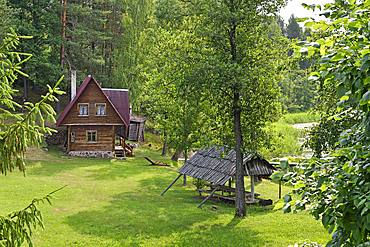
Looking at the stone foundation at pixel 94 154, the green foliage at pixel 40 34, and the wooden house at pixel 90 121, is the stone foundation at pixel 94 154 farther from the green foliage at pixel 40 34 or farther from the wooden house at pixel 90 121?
the green foliage at pixel 40 34

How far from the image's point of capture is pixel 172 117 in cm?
2298

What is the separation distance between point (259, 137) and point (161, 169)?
1477cm

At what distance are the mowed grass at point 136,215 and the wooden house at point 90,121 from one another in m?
7.03

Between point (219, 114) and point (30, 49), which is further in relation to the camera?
point (30, 49)

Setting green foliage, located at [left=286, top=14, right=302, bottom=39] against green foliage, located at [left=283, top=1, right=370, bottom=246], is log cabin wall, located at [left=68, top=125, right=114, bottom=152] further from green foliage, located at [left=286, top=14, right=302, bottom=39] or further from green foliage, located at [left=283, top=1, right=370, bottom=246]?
green foliage, located at [left=286, top=14, right=302, bottom=39]

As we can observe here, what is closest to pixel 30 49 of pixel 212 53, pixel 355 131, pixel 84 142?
pixel 84 142

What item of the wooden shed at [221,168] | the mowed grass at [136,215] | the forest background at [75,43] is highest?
the forest background at [75,43]

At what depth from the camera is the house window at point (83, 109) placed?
1239 inches

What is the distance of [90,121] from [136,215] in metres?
18.7

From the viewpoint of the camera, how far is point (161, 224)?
13.8 m

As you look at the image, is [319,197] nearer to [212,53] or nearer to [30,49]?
[212,53]

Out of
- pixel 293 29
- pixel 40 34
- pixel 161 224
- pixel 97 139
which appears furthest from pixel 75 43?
pixel 293 29

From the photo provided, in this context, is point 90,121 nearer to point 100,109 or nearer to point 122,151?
point 100,109

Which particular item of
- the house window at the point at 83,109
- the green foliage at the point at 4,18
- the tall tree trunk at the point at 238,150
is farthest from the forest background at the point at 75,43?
the tall tree trunk at the point at 238,150
